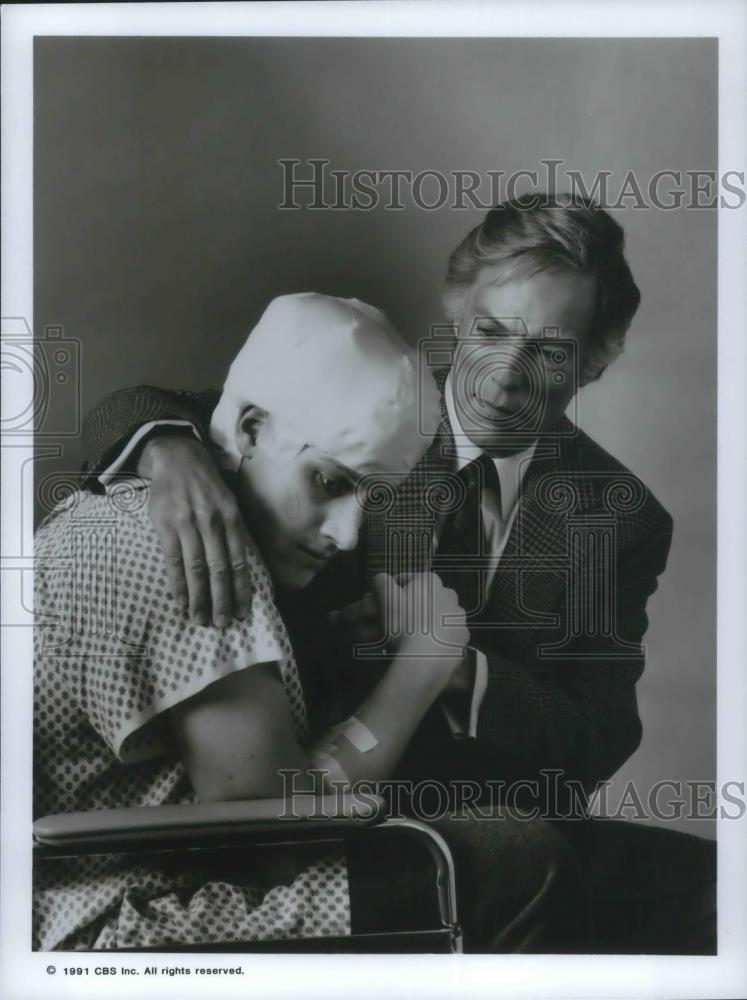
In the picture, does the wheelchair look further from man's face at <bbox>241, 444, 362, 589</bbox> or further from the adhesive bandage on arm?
man's face at <bbox>241, 444, 362, 589</bbox>

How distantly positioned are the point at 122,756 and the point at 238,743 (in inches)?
7.7

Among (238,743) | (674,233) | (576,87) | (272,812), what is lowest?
(272,812)

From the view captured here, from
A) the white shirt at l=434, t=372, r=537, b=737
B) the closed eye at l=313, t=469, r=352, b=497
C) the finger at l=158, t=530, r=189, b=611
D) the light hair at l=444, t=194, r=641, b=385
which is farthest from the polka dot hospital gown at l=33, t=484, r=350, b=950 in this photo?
the light hair at l=444, t=194, r=641, b=385

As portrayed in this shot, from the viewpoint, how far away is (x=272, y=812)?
5.27 feet

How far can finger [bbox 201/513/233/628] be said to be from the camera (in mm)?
1645

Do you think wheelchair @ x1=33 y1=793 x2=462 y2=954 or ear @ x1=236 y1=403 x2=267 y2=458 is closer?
wheelchair @ x1=33 y1=793 x2=462 y2=954

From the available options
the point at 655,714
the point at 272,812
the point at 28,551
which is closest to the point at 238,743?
the point at 272,812

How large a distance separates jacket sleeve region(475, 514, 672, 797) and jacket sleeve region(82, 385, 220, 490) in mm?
627

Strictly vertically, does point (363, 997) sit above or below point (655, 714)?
below

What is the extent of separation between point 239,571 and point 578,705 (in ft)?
2.07

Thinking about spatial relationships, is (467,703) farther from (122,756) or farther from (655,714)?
(122,756)

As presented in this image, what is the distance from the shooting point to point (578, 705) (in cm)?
171

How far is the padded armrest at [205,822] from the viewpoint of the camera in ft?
5.14
